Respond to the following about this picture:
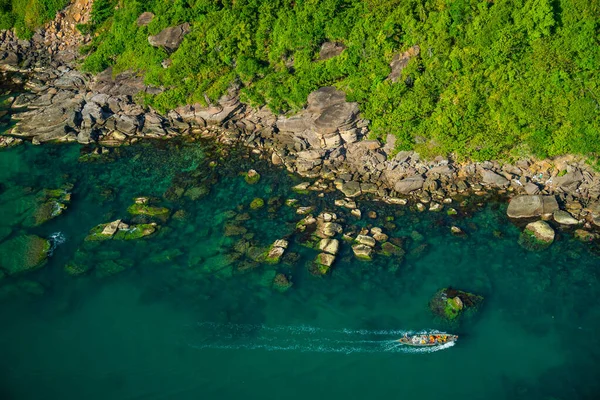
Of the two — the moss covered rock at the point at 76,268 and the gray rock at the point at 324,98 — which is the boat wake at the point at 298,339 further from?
the gray rock at the point at 324,98

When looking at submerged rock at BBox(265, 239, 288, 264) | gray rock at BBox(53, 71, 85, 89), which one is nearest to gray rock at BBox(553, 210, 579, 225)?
submerged rock at BBox(265, 239, 288, 264)

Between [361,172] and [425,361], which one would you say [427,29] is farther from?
[425,361]

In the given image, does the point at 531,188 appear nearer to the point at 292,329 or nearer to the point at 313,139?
the point at 313,139

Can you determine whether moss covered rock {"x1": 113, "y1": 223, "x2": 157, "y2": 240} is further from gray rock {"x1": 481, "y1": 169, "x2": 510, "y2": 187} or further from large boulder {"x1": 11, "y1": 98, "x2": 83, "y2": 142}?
gray rock {"x1": 481, "y1": 169, "x2": 510, "y2": 187}

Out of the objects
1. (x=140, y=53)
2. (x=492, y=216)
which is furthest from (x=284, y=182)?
(x=140, y=53)

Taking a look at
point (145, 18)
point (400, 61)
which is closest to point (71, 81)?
point (145, 18)
